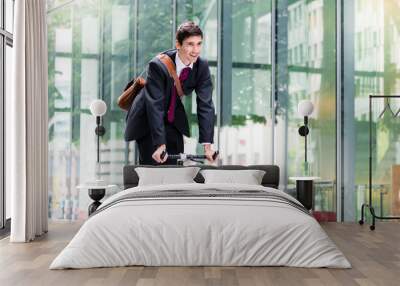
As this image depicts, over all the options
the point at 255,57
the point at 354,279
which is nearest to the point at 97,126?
the point at 255,57

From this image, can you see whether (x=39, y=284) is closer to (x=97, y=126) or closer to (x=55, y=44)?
(x=97, y=126)

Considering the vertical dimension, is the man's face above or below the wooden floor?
above

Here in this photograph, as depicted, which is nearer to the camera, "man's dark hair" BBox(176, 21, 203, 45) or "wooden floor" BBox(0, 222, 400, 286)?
"wooden floor" BBox(0, 222, 400, 286)

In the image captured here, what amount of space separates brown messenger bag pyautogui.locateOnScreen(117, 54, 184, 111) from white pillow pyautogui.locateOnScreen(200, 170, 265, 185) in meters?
1.18

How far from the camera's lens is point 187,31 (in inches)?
285

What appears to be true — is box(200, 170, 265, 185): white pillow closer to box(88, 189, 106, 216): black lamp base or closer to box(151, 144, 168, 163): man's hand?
box(151, 144, 168, 163): man's hand

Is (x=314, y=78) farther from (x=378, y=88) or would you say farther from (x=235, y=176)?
(x=235, y=176)

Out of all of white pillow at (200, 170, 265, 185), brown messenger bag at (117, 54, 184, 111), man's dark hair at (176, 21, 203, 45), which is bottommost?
white pillow at (200, 170, 265, 185)

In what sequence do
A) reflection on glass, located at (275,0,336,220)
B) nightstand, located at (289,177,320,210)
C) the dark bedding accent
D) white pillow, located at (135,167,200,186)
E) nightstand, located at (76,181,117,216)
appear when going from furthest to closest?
reflection on glass, located at (275,0,336,220)
nightstand, located at (289,177,320,210)
nightstand, located at (76,181,117,216)
white pillow, located at (135,167,200,186)
the dark bedding accent

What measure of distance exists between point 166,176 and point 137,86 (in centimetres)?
137

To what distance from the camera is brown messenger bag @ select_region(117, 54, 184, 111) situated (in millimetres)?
7094

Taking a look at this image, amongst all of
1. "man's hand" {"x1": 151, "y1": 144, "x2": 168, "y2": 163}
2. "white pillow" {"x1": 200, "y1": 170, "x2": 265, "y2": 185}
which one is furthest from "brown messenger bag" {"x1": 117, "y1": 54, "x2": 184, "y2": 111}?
"white pillow" {"x1": 200, "y1": 170, "x2": 265, "y2": 185}

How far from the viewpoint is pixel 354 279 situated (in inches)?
155

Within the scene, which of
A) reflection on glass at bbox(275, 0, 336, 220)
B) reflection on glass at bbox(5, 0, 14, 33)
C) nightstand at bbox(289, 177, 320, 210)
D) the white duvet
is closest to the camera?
the white duvet
